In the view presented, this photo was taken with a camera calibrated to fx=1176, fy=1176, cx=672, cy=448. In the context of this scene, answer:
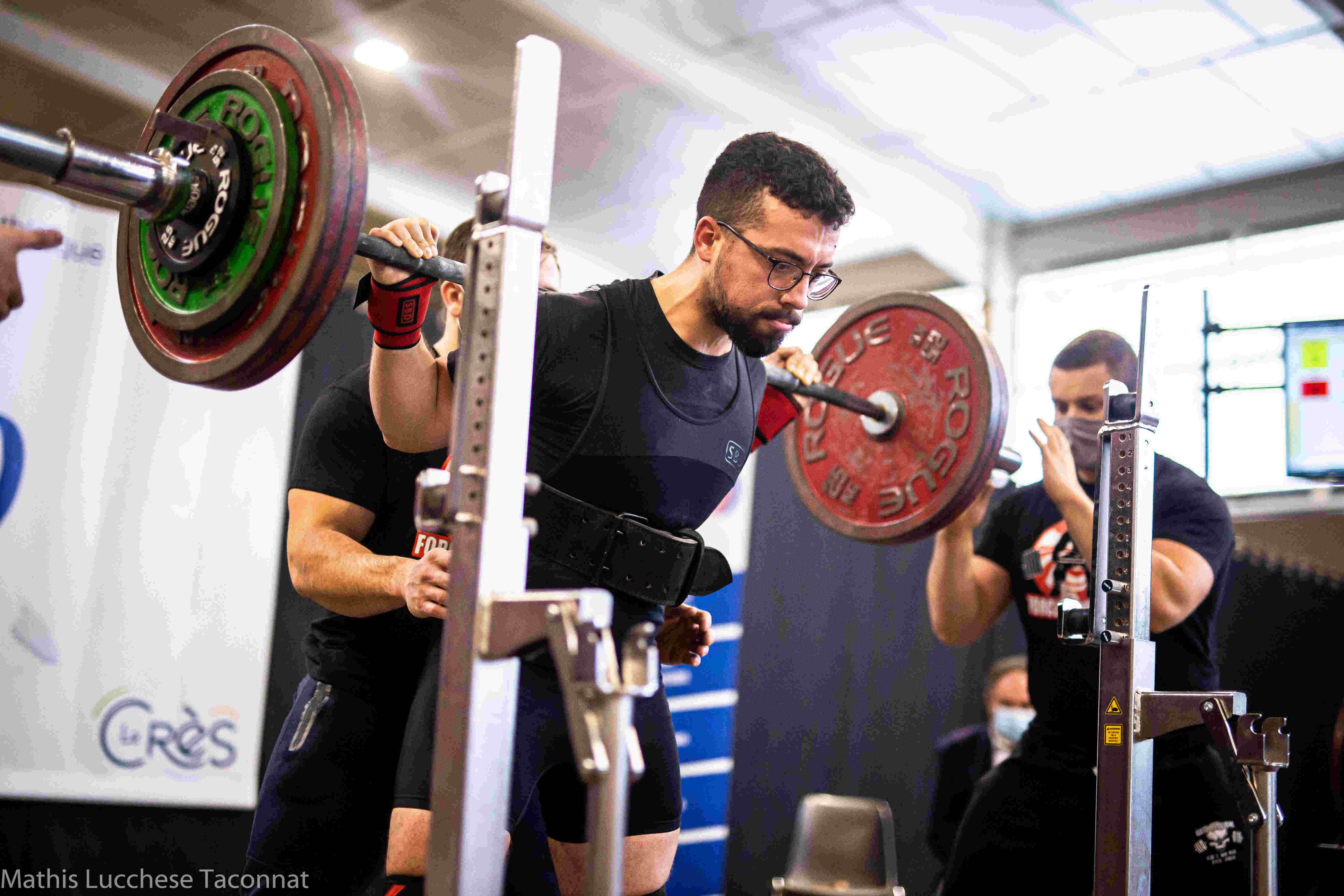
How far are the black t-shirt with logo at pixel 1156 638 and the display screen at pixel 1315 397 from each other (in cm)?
126

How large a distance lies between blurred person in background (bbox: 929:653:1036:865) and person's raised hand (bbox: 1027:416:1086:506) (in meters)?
2.38

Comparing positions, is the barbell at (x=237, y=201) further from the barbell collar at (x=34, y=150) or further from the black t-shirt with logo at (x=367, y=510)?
the black t-shirt with logo at (x=367, y=510)

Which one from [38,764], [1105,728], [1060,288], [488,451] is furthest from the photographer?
[1060,288]

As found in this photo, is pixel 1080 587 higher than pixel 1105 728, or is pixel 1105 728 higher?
pixel 1080 587

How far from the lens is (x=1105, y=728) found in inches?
88.9

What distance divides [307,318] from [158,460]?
121 inches

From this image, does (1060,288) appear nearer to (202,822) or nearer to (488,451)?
(202,822)

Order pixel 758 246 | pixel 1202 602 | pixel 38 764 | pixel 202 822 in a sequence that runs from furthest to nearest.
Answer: pixel 202 822 < pixel 38 764 < pixel 1202 602 < pixel 758 246

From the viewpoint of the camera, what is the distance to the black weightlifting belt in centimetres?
195

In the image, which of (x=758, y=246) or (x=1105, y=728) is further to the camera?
(x=1105, y=728)

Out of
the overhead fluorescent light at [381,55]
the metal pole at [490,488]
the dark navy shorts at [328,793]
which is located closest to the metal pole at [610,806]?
the metal pole at [490,488]

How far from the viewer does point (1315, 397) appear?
155 inches

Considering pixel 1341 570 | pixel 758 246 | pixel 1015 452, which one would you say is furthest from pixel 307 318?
pixel 1341 570

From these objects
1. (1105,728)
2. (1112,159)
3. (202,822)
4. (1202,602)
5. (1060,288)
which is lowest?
(202,822)
